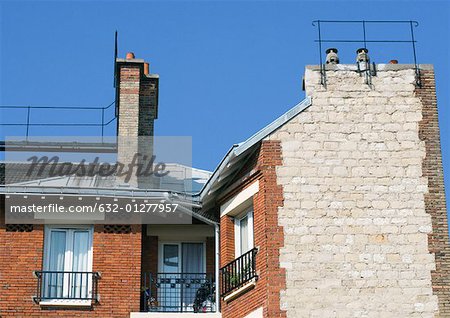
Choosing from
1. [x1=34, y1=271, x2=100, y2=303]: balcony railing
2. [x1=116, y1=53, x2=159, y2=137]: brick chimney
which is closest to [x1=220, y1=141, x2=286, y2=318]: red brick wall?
[x1=34, y1=271, x2=100, y2=303]: balcony railing

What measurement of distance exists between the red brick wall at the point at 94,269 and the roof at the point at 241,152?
2340 millimetres

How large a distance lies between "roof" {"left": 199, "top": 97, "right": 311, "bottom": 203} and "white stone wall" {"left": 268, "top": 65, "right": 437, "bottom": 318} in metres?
0.16

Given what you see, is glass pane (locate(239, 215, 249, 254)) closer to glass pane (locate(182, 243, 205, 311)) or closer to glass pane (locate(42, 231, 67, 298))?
glass pane (locate(182, 243, 205, 311))

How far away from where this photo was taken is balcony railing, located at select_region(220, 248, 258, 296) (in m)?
20.7

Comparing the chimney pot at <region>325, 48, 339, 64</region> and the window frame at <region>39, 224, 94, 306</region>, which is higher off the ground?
the chimney pot at <region>325, 48, 339, 64</region>

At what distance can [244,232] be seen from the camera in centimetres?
2200

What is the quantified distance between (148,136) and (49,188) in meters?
3.93

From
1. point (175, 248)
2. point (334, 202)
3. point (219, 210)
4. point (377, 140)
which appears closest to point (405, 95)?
point (377, 140)

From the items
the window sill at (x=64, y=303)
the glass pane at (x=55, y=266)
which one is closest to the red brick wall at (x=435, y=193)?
the window sill at (x=64, y=303)

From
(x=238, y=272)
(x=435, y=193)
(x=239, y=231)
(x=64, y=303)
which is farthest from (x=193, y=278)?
(x=435, y=193)

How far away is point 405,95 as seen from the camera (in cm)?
2152

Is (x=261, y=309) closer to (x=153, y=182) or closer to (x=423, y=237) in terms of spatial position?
(x=423, y=237)

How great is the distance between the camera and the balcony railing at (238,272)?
67.8 feet

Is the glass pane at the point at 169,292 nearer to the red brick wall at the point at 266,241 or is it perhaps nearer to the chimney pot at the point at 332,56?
the red brick wall at the point at 266,241
